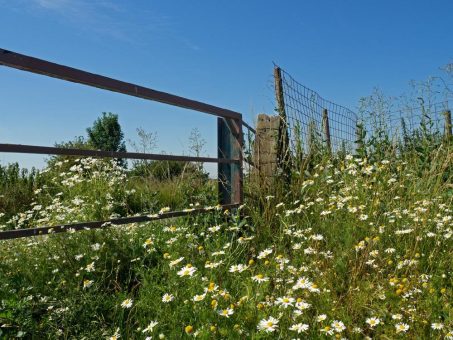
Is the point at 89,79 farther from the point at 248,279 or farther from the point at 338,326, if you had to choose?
the point at 338,326

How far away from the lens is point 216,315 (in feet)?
7.84

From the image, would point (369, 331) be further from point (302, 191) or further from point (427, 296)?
point (302, 191)

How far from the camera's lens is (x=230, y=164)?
195 inches

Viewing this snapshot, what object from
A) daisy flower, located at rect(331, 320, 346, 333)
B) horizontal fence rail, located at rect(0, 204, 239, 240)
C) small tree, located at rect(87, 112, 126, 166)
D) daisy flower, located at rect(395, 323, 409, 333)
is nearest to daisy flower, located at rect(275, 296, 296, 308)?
daisy flower, located at rect(331, 320, 346, 333)

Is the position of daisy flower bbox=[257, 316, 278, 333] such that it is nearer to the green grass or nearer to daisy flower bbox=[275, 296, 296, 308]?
the green grass

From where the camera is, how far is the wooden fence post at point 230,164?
4.85 m

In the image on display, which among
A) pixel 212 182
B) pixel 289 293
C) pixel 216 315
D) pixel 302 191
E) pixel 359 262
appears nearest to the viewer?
pixel 216 315

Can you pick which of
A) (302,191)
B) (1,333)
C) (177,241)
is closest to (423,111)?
(302,191)

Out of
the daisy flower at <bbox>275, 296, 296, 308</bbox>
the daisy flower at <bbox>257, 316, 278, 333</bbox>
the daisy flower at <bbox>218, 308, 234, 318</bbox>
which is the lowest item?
the daisy flower at <bbox>257, 316, 278, 333</bbox>

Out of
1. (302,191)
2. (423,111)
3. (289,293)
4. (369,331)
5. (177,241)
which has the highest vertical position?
(423,111)

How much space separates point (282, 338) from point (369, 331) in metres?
0.62

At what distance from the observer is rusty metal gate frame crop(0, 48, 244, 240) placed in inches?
115

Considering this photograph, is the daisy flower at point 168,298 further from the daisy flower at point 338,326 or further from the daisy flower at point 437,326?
the daisy flower at point 437,326

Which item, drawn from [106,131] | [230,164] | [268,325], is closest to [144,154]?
[230,164]
